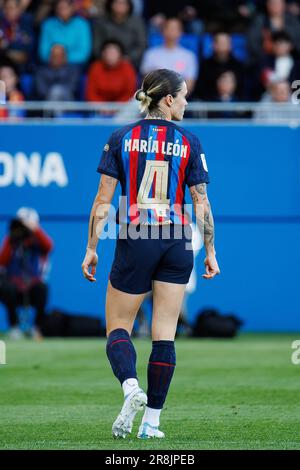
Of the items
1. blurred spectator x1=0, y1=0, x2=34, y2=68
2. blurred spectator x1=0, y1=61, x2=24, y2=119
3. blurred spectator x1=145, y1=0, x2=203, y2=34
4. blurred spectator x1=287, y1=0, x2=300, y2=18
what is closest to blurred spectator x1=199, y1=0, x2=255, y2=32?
blurred spectator x1=145, y1=0, x2=203, y2=34

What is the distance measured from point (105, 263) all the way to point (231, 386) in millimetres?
6324

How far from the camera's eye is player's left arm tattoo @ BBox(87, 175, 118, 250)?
6879 mm

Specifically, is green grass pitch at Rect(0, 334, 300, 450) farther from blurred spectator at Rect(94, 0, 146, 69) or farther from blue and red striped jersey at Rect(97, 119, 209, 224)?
blurred spectator at Rect(94, 0, 146, 69)

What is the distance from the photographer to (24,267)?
15.5m

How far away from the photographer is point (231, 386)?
1002 cm

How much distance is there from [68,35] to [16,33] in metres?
0.79

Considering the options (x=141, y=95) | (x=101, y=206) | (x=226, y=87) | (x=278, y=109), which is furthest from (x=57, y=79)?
(x=101, y=206)

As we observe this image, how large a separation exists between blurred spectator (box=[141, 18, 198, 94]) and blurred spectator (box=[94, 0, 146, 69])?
44 cm

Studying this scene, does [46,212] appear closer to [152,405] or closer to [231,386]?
[231,386]

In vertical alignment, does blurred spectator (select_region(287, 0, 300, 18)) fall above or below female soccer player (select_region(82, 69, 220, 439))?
above

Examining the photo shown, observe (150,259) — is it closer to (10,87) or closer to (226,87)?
(10,87)
